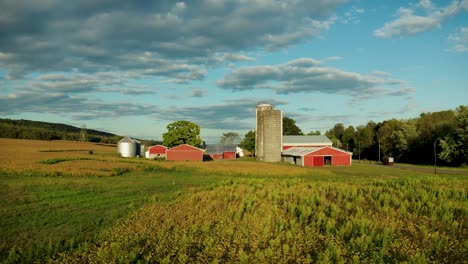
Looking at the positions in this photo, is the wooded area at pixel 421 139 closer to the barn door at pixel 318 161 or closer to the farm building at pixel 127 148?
the barn door at pixel 318 161

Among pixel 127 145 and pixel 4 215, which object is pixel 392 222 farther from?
pixel 127 145

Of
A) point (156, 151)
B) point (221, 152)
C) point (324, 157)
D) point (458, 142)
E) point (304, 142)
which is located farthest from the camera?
point (221, 152)

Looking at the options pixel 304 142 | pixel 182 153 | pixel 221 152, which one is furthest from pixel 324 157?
pixel 221 152

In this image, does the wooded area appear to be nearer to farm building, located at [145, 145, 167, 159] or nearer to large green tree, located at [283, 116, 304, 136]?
large green tree, located at [283, 116, 304, 136]

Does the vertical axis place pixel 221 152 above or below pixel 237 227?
above

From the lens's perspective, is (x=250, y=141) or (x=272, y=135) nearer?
(x=272, y=135)

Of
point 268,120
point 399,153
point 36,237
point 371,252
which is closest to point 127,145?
point 268,120

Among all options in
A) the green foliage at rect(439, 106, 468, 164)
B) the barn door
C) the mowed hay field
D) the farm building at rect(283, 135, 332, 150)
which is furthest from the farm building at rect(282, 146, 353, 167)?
the mowed hay field

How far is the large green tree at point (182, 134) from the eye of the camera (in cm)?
8625

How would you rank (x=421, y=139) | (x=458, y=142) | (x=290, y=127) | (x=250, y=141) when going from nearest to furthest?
(x=458, y=142) < (x=421, y=139) < (x=250, y=141) < (x=290, y=127)

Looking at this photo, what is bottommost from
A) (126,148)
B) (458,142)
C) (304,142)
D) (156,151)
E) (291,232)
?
(291,232)

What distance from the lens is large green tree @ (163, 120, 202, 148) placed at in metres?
86.2

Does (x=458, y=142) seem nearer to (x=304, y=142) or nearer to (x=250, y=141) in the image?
(x=304, y=142)

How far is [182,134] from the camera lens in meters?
86.6
